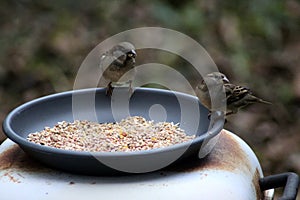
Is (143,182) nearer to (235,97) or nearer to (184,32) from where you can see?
(235,97)

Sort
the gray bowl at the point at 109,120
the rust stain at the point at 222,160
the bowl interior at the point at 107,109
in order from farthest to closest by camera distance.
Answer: the bowl interior at the point at 107,109
the rust stain at the point at 222,160
the gray bowl at the point at 109,120

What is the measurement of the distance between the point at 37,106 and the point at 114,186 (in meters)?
0.50

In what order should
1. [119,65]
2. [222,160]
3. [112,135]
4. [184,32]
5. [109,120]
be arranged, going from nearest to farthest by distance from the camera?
[222,160] → [112,135] → [109,120] → [119,65] → [184,32]

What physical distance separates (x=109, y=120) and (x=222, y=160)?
0.46 metres

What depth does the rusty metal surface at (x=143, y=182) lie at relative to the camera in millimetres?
1496

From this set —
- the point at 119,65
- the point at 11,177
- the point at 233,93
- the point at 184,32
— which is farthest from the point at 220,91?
the point at 184,32

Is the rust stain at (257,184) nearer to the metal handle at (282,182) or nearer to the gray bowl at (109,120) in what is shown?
the metal handle at (282,182)

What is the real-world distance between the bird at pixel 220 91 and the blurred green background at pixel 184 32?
174cm

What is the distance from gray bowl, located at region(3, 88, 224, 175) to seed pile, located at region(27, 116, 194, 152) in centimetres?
4

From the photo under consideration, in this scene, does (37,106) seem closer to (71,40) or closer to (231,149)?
(231,149)

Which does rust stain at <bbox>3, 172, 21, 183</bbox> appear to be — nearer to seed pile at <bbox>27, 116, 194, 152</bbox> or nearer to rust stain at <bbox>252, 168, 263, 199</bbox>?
seed pile at <bbox>27, 116, 194, 152</bbox>

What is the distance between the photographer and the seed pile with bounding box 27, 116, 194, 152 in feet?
5.79

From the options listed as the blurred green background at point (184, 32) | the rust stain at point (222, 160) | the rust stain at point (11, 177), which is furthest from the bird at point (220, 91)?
the blurred green background at point (184, 32)

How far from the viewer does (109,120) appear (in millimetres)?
2008
